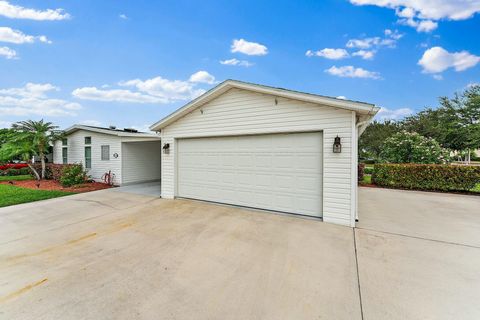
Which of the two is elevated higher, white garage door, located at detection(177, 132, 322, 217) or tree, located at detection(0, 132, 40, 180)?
→ tree, located at detection(0, 132, 40, 180)

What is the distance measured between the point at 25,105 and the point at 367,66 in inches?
972

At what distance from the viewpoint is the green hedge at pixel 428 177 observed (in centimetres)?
850

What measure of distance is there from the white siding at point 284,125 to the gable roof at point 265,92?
165 mm

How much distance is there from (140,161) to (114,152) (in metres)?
1.37

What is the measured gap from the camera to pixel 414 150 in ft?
36.5

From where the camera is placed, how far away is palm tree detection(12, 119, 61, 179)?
11.0 metres

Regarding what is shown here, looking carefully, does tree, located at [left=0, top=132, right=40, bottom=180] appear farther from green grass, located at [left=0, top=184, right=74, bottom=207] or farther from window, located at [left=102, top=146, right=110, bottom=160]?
window, located at [left=102, top=146, right=110, bottom=160]

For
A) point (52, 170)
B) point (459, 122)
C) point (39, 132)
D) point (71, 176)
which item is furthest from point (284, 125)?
point (459, 122)

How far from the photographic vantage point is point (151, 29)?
971cm

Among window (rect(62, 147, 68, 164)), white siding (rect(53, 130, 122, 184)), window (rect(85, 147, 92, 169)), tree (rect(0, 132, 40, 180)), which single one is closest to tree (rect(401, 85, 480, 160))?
white siding (rect(53, 130, 122, 184))

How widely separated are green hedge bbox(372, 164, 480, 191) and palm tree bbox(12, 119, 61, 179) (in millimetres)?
18054

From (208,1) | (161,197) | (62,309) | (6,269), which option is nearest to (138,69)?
(208,1)

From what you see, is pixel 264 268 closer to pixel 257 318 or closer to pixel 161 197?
pixel 257 318

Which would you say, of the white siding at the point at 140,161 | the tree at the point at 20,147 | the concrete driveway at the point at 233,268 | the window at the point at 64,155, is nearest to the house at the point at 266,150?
the concrete driveway at the point at 233,268
